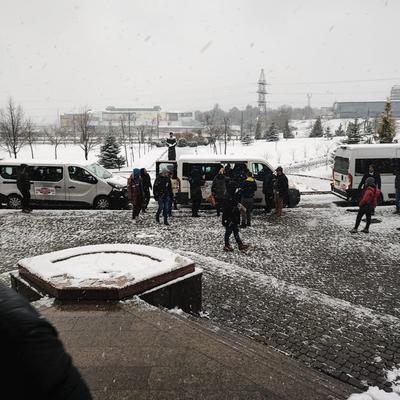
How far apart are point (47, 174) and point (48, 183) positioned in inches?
13.2

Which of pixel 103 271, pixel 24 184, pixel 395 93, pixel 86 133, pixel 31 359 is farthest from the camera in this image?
pixel 395 93

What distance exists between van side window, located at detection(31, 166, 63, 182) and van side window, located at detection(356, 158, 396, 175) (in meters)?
11.4

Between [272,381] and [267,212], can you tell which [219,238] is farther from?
[272,381]

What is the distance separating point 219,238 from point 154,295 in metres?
5.10

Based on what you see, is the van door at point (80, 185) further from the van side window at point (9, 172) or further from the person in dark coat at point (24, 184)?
the van side window at point (9, 172)

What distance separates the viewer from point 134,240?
33.2 feet

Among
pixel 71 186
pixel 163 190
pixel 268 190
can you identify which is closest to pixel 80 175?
pixel 71 186

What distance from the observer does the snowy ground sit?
4.99 metres

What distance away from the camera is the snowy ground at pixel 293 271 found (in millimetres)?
4988

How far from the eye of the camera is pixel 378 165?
15.6 meters

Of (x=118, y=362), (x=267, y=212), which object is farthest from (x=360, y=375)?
(x=267, y=212)

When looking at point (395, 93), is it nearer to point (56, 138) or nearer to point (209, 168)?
point (56, 138)

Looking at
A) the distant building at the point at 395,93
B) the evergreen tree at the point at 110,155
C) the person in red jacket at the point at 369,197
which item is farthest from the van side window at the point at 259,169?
the distant building at the point at 395,93

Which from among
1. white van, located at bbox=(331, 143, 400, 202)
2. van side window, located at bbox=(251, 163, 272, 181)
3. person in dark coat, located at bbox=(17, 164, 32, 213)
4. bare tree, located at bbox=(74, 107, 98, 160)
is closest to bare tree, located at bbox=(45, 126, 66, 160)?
bare tree, located at bbox=(74, 107, 98, 160)
